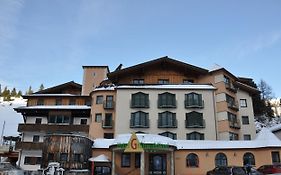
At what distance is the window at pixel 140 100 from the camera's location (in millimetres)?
43344

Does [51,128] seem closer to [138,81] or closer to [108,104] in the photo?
[108,104]

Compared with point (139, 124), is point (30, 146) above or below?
below

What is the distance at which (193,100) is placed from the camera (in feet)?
144

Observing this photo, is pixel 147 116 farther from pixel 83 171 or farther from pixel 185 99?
pixel 83 171

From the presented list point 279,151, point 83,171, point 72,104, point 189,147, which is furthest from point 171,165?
point 72,104

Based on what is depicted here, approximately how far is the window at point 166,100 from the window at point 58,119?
1549 centimetres

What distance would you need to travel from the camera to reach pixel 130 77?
162ft

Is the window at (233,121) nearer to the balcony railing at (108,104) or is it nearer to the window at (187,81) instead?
the window at (187,81)

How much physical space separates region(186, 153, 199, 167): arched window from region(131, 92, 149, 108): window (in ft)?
35.7

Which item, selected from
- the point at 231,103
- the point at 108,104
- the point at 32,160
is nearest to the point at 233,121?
the point at 231,103

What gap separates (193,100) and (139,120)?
8508 millimetres

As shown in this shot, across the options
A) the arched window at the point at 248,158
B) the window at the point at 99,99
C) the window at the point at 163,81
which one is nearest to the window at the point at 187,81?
the window at the point at 163,81

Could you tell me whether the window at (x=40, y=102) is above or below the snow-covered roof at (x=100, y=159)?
above

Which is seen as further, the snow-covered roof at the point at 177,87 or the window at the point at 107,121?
the snow-covered roof at the point at 177,87
